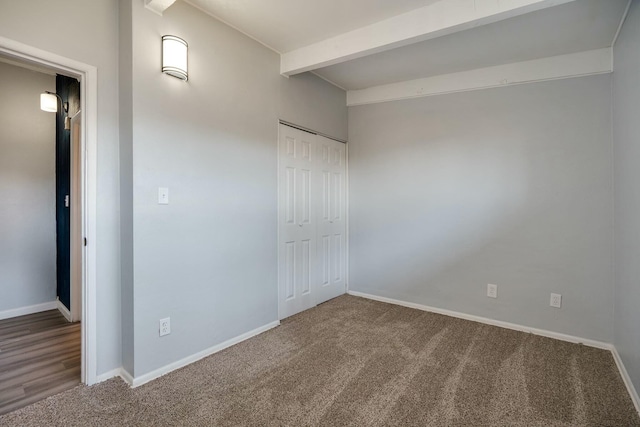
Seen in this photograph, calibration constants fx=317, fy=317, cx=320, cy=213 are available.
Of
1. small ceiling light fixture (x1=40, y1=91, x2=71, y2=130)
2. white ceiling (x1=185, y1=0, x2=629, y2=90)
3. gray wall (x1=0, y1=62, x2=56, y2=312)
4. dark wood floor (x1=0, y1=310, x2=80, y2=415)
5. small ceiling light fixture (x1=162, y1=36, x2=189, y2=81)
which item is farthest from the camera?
gray wall (x1=0, y1=62, x2=56, y2=312)

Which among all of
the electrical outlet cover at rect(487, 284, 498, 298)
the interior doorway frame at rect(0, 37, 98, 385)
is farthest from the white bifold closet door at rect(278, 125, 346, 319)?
the electrical outlet cover at rect(487, 284, 498, 298)

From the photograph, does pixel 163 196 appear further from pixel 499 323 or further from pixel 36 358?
pixel 499 323

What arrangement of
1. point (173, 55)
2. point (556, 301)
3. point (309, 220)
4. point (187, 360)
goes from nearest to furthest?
point (173, 55)
point (187, 360)
point (556, 301)
point (309, 220)

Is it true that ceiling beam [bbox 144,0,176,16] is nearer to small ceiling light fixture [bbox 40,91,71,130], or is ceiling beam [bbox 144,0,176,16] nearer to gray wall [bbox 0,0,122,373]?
gray wall [bbox 0,0,122,373]

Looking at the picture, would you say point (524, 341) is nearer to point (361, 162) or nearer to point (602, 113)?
point (602, 113)

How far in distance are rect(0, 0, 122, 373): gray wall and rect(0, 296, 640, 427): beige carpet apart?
40cm

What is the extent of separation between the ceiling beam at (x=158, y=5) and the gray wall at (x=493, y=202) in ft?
8.00

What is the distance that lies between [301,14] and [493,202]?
2411mm

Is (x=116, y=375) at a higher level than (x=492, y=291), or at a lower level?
lower

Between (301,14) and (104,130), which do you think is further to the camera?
(301,14)

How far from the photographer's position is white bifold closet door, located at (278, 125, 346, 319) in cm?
314

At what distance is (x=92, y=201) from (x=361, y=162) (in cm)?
283

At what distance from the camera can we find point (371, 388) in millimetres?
1972

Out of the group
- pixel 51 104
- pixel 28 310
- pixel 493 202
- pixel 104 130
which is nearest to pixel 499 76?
pixel 493 202
